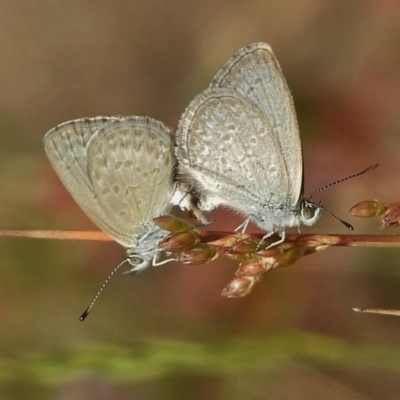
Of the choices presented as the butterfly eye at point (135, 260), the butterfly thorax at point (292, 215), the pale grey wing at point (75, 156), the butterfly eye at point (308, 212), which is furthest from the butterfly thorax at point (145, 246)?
the butterfly eye at point (308, 212)

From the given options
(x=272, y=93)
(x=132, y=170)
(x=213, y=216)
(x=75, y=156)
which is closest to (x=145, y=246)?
(x=132, y=170)

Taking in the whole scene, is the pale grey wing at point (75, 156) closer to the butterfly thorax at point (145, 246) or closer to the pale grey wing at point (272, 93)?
the butterfly thorax at point (145, 246)

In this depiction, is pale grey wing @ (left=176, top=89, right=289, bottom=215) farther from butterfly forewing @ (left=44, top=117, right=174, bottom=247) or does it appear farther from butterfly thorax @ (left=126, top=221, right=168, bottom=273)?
butterfly thorax @ (left=126, top=221, right=168, bottom=273)

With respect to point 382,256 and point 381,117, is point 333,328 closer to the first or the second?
point 382,256

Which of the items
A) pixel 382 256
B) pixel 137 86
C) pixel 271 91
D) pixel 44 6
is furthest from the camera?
pixel 44 6

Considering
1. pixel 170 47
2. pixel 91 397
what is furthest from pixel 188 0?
pixel 91 397

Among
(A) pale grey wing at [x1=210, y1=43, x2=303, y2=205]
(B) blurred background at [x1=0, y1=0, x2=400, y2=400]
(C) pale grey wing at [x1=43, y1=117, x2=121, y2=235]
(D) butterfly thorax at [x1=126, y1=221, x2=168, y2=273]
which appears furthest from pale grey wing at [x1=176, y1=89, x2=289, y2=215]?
(B) blurred background at [x1=0, y1=0, x2=400, y2=400]
